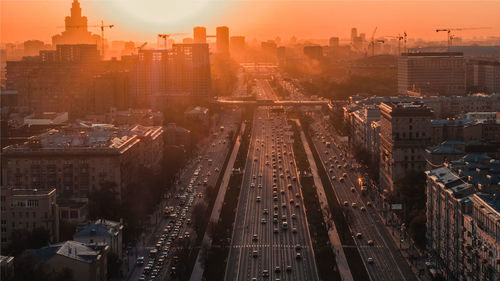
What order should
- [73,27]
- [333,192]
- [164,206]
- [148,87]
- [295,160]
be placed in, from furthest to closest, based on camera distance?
[73,27]
[148,87]
[295,160]
[333,192]
[164,206]

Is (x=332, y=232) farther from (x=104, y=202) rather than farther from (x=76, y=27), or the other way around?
(x=76, y=27)

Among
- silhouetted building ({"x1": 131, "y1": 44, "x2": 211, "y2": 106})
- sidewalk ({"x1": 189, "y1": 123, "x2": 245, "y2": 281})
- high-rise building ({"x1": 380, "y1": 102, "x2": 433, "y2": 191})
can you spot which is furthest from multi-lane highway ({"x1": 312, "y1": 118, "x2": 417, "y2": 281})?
silhouetted building ({"x1": 131, "y1": 44, "x2": 211, "y2": 106})

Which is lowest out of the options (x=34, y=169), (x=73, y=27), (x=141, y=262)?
(x=141, y=262)

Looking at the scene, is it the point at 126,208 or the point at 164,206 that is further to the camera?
the point at 164,206

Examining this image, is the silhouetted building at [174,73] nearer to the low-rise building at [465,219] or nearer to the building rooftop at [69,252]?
the low-rise building at [465,219]

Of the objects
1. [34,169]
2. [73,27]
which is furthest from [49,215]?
[73,27]

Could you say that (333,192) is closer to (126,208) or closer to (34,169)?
(126,208)
